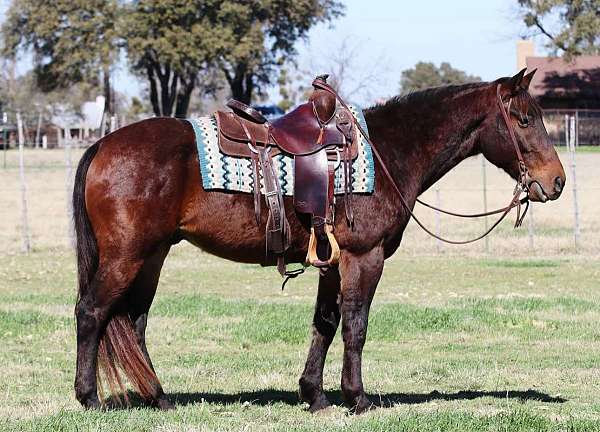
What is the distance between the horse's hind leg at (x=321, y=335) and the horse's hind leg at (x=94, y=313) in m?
1.38

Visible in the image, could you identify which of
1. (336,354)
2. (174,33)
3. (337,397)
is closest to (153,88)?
(174,33)

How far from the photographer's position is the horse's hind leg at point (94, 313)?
6.46 meters

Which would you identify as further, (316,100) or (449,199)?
(449,199)

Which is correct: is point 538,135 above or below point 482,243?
above

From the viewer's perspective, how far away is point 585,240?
19734 millimetres

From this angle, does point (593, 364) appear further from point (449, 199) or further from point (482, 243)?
point (449, 199)

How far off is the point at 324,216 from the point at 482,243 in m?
13.4

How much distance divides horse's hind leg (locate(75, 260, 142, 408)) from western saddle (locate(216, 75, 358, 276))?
951 mm

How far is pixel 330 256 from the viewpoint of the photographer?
6.67 metres

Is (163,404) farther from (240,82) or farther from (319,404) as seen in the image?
(240,82)

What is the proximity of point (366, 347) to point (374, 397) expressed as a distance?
92.4 inches

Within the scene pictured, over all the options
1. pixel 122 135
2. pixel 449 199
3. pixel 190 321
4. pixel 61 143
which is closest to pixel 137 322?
pixel 122 135

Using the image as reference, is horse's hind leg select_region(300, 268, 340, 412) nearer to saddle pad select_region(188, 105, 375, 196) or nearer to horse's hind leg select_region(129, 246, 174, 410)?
saddle pad select_region(188, 105, 375, 196)

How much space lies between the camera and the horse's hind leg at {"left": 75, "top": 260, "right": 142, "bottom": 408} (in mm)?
6465
